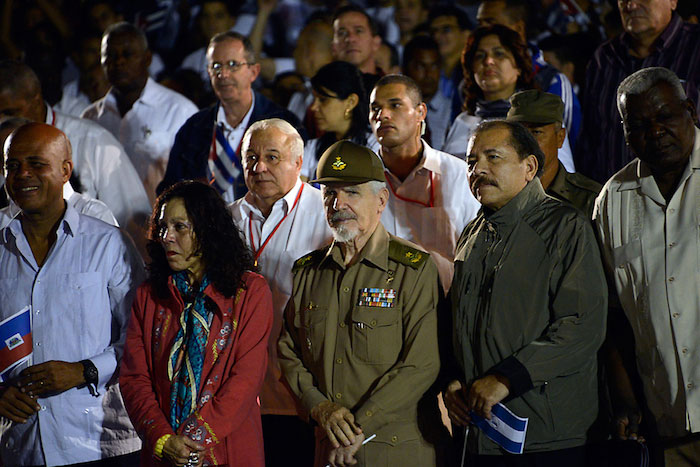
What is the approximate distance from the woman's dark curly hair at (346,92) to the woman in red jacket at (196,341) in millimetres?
1586

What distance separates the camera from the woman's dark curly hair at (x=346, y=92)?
5.81m

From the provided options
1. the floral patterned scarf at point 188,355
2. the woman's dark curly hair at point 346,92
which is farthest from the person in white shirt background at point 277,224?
the woman's dark curly hair at point 346,92

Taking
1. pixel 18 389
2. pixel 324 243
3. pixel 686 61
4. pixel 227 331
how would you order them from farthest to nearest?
pixel 686 61 < pixel 324 243 < pixel 18 389 < pixel 227 331

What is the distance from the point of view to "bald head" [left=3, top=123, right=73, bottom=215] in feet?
15.3

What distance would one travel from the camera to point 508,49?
583cm

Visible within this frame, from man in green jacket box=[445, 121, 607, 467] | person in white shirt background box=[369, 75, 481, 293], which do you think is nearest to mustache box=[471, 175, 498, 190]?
man in green jacket box=[445, 121, 607, 467]

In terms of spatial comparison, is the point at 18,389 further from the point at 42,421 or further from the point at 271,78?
the point at 271,78

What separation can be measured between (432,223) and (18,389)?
212 cm

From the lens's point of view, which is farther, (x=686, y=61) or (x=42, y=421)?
(x=686, y=61)

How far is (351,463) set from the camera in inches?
156

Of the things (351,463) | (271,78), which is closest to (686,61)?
(351,463)

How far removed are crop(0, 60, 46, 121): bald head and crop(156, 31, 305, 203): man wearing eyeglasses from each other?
2.81 ft

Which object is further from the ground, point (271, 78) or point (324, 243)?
point (271, 78)

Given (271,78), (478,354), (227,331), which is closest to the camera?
(478,354)
